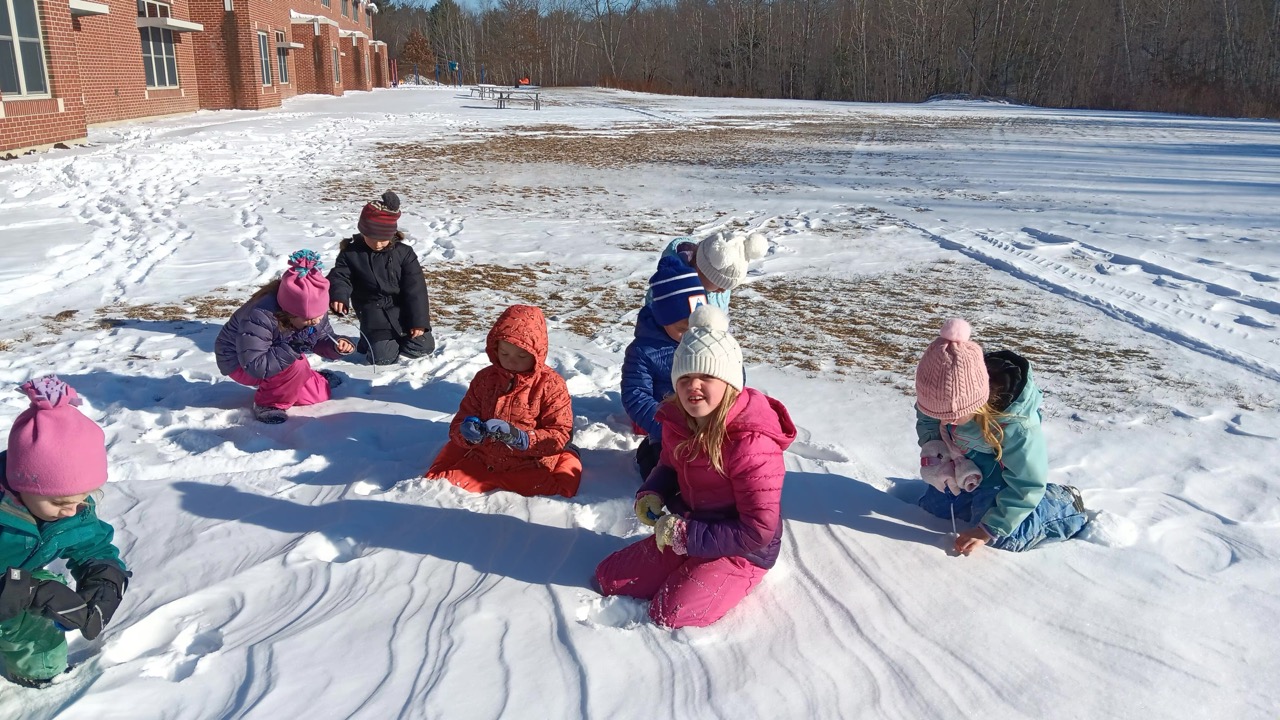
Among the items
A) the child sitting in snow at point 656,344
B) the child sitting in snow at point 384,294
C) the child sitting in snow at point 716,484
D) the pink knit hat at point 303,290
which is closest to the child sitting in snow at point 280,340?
the pink knit hat at point 303,290

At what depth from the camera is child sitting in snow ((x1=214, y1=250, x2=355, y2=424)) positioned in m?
4.36

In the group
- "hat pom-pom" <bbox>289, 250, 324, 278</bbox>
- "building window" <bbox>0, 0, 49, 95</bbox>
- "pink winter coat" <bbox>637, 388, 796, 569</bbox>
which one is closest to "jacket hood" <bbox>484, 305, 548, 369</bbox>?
"pink winter coat" <bbox>637, 388, 796, 569</bbox>

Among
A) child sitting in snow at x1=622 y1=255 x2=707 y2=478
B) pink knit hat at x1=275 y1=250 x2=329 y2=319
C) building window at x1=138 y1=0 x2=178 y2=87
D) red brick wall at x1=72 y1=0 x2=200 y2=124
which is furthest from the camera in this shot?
building window at x1=138 y1=0 x2=178 y2=87

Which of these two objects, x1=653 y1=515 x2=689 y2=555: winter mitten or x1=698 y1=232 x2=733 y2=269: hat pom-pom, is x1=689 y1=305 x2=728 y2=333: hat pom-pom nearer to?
x1=653 y1=515 x2=689 y2=555: winter mitten

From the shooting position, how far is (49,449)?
2342mm

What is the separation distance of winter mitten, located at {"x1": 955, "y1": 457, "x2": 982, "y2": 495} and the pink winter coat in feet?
2.22

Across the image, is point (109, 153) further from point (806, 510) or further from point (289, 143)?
point (806, 510)

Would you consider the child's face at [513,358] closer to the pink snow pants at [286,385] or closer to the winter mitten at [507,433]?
the winter mitten at [507,433]

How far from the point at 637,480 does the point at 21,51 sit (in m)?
14.7

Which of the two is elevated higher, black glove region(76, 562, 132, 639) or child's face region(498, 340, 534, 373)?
Result: child's face region(498, 340, 534, 373)

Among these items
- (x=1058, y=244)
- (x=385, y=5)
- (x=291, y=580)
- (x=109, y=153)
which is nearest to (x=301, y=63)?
(x=109, y=153)

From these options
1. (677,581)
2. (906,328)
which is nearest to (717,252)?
(677,581)

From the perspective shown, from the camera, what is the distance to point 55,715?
224 cm

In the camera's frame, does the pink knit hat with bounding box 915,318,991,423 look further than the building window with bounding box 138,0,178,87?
No
